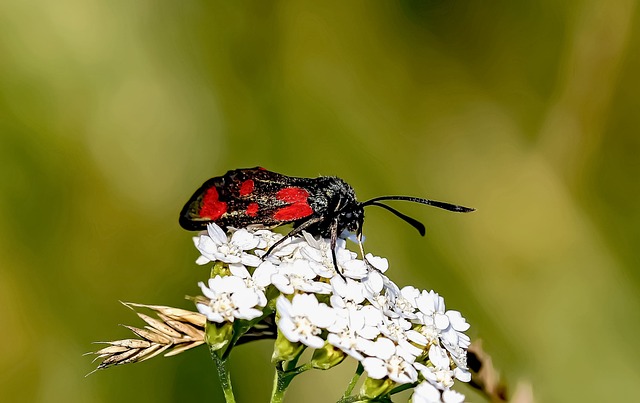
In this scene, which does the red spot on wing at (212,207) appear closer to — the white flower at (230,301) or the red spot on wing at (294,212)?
the red spot on wing at (294,212)

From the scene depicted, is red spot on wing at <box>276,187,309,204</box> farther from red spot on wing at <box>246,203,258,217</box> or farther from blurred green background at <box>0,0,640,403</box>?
blurred green background at <box>0,0,640,403</box>

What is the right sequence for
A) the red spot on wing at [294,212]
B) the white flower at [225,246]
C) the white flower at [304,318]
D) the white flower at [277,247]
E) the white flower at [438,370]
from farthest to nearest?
the red spot on wing at [294,212], the white flower at [277,247], the white flower at [225,246], the white flower at [438,370], the white flower at [304,318]

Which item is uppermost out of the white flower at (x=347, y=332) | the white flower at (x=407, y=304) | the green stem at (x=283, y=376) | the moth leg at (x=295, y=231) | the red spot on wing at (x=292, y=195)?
the red spot on wing at (x=292, y=195)

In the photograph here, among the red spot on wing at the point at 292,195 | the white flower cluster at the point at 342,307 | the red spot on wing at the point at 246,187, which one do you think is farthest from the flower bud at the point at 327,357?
the red spot on wing at the point at 246,187

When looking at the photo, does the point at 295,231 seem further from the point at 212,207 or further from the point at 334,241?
the point at 212,207

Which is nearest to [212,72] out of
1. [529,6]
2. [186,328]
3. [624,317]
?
[529,6]

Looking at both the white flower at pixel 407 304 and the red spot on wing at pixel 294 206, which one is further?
the red spot on wing at pixel 294 206

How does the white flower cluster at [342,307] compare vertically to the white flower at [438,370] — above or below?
above
